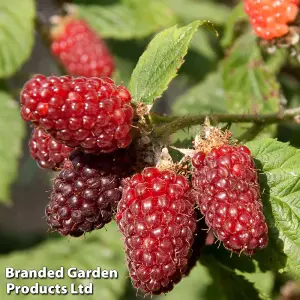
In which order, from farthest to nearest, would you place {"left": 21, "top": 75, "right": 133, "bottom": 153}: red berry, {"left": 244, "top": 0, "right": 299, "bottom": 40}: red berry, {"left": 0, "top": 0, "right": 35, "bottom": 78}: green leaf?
{"left": 0, "top": 0, "right": 35, "bottom": 78}: green leaf, {"left": 244, "top": 0, "right": 299, "bottom": 40}: red berry, {"left": 21, "top": 75, "right": 133, "bottom": 153}: red berry

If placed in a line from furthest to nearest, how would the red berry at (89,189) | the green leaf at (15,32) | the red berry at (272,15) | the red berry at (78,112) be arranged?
1. the green leaf at (15,32)
2. the red berry at (272,15)
3. the red berry at (89,189)
4. the red berry at (78,112)

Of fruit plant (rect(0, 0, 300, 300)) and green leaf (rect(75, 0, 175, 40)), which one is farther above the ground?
fruit plant (rect(0, 0, 300, 300))

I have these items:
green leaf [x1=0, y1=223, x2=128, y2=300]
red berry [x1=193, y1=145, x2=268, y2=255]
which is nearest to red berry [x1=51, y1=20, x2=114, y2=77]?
green leaf [x1=0, y1=223, x2=128, y2=300]

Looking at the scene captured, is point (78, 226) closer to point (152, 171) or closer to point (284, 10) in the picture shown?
point (152, 171)

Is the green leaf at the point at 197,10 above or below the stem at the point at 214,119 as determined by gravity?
below

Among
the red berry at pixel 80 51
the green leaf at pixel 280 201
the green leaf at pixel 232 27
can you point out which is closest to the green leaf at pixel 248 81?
→ the green leaf at pixel 232 27

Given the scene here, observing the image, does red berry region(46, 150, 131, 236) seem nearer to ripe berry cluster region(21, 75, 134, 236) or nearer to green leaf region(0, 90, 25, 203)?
ripe berry cluster region(21, 75, 134, 236)

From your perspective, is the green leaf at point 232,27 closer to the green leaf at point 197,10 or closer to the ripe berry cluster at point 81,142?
the green leaf at point 197,10

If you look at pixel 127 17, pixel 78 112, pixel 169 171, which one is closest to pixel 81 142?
pixel 78 112
